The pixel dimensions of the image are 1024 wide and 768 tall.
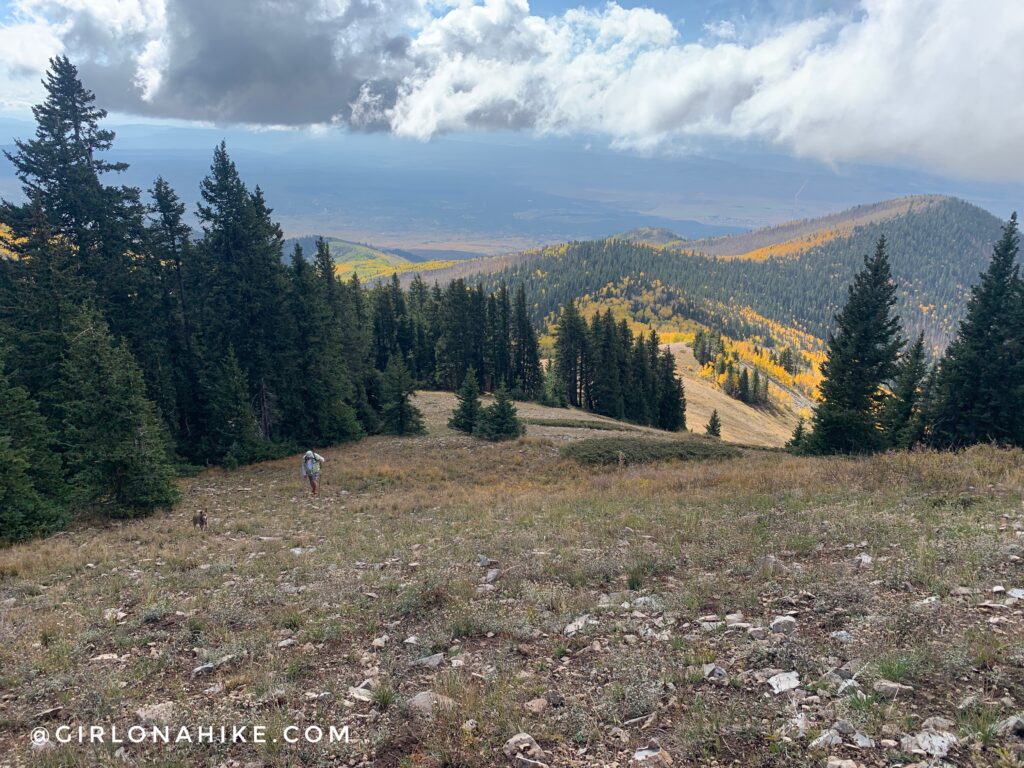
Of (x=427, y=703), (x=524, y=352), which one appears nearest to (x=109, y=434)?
(x=427, y=703)

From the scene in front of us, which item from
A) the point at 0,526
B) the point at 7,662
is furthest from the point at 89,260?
the point at 7,662

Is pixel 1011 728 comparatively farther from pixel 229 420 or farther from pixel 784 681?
pixel 229 420

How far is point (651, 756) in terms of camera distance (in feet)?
15.6

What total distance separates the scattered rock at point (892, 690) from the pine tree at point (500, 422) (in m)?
32.3

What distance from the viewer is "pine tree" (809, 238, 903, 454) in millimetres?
29906

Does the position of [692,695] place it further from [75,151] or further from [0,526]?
[75,151]

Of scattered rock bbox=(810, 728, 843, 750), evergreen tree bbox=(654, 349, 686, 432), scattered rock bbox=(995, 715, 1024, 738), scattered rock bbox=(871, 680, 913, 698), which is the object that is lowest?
evergreen tree bbox=(654, 349, 686, 432)

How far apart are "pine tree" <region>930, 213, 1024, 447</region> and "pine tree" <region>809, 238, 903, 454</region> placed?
388 centimetres

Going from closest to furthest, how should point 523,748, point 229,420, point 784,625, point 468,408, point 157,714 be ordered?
point 523,748, point 157,714, point 784,625, point 229,420, point 468,408

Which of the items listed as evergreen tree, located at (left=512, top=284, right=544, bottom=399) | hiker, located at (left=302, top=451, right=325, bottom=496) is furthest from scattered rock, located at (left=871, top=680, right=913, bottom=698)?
evergreen tree, located at (left=512, top=284, right=544, bottom=399)

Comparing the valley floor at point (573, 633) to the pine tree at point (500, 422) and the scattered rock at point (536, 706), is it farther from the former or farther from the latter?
the pine tree at point (500, 422)

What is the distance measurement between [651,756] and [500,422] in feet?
109

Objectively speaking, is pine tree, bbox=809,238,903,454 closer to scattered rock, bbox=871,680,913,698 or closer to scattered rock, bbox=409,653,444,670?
scattered rock, bbox=871,680,913,698

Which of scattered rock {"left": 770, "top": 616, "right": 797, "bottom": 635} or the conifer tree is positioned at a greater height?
scattered rock {"left": 770, "top": 616, "right": 797, "bottom": 635}
